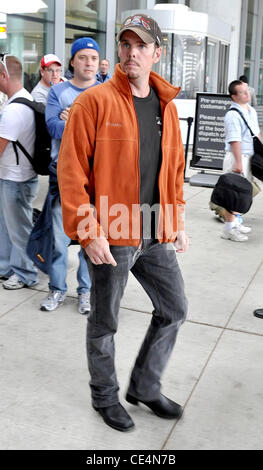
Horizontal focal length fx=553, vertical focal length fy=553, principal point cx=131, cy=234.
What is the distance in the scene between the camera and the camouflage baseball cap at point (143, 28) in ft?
8.00

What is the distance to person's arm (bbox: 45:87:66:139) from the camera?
13.4 feet

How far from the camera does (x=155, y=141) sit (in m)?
2.58

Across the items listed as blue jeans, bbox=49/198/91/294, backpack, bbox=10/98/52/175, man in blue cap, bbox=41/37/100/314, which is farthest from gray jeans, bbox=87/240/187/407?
backpack, bbox=10/98/52/175

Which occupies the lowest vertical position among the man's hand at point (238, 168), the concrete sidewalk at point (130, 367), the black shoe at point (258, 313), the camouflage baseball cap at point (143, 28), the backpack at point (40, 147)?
the concrete sidewalk at point (130, 367)

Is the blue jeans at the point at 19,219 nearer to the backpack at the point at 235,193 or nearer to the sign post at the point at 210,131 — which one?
the backpack at the point at 235,193

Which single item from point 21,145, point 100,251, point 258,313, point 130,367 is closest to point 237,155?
point 258,313

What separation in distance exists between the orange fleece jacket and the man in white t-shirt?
81.0 inches

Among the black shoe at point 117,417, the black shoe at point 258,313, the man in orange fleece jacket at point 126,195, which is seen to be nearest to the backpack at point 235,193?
the black shoe at point 258,313

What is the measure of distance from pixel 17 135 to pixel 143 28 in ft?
7.33

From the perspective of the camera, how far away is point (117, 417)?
9.12 ft

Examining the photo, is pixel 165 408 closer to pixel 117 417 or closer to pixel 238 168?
pixel 117 417

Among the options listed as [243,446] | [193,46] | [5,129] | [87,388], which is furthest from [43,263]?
[193,46]

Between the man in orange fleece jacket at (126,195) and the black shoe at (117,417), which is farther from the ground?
the man in orange fleece jacket at (126,195)

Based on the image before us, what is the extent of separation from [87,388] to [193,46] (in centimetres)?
1427
